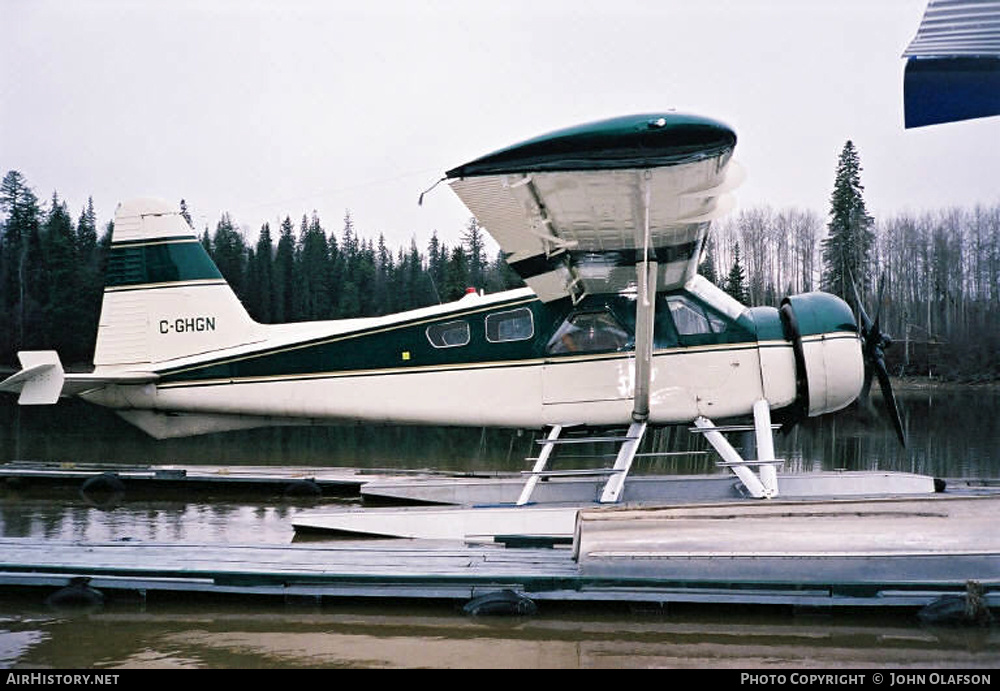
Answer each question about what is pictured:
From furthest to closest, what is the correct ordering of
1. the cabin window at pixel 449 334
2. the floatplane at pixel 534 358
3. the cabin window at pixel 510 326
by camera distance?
the cabin window at pixel 449 334, the cabin window at pixel 510 326, the floatplane at pixel 534 358

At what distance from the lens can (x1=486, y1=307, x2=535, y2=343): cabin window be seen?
7426 mm

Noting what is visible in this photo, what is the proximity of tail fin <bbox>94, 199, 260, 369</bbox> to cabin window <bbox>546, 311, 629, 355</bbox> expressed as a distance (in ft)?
9.98

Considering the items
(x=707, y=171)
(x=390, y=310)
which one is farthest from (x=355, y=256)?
(x=707, y=171)

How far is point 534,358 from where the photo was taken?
24.1 feet

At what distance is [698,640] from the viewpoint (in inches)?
165

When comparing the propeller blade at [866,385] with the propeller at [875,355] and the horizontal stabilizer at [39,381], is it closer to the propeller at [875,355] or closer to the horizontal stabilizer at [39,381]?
the propeller at [875,355]

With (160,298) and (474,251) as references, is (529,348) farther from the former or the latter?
(474,251)

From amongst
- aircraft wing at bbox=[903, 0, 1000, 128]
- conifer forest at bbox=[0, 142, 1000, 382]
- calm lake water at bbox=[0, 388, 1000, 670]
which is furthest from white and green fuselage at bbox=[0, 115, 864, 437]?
conifer forest at bbox=[0, 142, 1000, 382]

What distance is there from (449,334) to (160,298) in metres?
3.13

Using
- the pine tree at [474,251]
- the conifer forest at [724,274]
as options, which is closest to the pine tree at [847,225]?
the conifer forest at [724,274]

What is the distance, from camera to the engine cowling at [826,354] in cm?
689

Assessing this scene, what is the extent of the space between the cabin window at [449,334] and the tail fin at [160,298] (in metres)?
1.88
